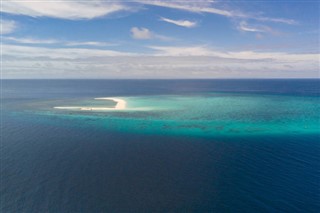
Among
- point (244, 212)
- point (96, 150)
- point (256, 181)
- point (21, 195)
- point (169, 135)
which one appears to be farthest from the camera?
point (169, 135)

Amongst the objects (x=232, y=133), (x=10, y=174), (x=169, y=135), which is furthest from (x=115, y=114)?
(x=10, y=174)

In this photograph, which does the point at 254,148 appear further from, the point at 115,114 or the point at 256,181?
the point at 115,114

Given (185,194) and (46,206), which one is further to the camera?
(185,194)

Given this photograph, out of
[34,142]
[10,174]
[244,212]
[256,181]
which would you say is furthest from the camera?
[34,142]

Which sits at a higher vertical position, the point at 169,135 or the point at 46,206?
the point at 169,135

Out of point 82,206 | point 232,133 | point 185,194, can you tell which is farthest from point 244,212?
point 232,133

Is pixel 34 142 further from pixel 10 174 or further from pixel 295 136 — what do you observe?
pixel 295 136

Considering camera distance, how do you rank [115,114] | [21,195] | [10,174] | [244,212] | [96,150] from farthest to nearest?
[115,114] → [96,150] → [10,174] → [21,195] → [244,212]

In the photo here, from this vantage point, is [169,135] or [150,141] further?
[169,135]

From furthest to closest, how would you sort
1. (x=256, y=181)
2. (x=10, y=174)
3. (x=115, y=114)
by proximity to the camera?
(x=115, y=114), (x=10, y=174), (x=256, y=181)
